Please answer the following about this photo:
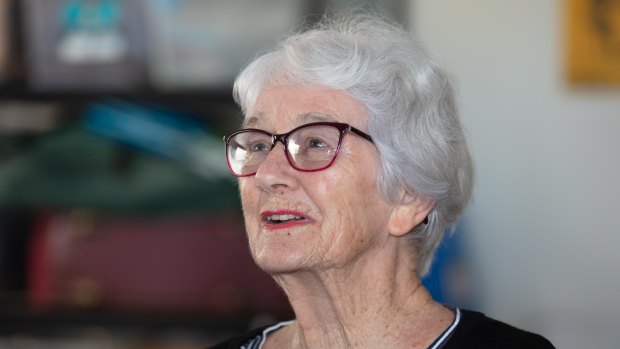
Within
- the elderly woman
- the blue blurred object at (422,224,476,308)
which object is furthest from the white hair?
the blue blurred object at (422,224,476,308)

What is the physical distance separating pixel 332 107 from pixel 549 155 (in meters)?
2.41

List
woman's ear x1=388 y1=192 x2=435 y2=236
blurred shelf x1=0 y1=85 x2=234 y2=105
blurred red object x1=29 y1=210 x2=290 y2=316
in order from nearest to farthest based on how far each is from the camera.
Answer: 1. woman's ear x1=388 y1=192 x2=435 y2=236
2. blurred red object x1=29 y1=210 x2=290 y2=316
3. blurred shelf x1=0 y1=85 x2=234 y2=105

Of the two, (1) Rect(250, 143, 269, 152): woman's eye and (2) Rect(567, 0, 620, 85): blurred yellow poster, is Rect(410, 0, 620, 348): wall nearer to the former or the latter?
(2) Rect(567, 0, 620, 85): blurred yellow poster

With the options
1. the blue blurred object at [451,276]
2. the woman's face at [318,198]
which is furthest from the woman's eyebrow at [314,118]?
the blue blurred object at [451,276]

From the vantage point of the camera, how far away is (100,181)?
4723mm

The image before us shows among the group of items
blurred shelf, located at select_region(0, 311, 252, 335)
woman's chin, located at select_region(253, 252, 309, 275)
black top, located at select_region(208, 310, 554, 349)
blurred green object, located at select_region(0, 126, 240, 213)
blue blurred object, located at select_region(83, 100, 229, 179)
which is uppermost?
woman's chin, located at select_region(253, 252, 309, 275)

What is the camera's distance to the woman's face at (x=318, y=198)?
247 centimetres

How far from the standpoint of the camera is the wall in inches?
183

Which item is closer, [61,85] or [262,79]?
[262,79]

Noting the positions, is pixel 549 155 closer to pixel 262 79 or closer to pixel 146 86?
pixel 146 86

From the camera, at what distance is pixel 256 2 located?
484 centimetres

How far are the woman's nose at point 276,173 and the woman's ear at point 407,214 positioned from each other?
239 millimetres

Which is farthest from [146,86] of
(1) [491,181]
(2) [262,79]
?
(2) [262,79]

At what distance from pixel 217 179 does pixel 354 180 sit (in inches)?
86.6
